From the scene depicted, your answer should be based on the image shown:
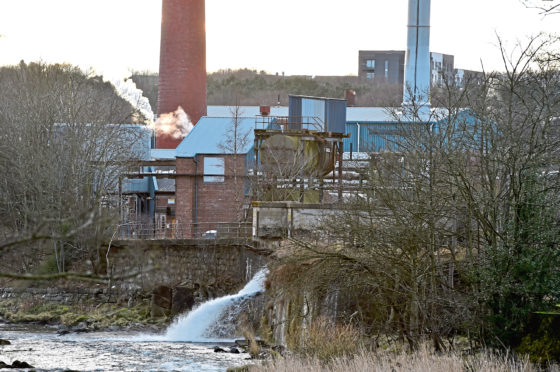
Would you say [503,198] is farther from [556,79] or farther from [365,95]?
[365,95]

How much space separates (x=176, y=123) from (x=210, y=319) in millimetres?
22691

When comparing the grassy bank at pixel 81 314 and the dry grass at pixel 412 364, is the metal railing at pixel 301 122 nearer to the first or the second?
the grassy bank at pixel 81 314

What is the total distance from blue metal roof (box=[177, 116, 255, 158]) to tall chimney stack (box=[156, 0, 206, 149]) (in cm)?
718

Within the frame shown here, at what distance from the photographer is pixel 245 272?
106ft

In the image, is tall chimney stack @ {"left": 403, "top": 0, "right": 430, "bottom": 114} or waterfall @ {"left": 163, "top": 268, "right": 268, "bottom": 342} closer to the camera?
waterfall @ {"left": 163, "top": 268, "right": 268, "bottom": 342}

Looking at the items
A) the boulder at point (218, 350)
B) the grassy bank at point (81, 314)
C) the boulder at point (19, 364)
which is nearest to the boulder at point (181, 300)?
the grassy bank at point (81, 314)

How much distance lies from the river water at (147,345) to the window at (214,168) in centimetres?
944

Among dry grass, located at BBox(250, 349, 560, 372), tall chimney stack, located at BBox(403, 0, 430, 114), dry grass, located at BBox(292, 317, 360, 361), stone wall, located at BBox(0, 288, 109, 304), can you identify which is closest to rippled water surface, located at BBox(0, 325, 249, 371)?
dry grass, located at BBox(292, 317, 360, 361)

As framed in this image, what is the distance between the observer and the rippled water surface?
21016mm

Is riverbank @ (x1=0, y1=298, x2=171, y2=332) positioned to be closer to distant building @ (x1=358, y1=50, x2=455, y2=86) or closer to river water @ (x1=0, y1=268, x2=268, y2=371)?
river water @ (x1=0, y1=268, x2=268, y2=371)

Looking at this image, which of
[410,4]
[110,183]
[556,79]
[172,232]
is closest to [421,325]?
[556,79]

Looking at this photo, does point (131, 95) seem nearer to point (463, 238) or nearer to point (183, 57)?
point (183, 57)

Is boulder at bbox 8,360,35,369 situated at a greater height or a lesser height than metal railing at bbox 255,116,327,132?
lesser

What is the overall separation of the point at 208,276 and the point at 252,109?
25.4 m
